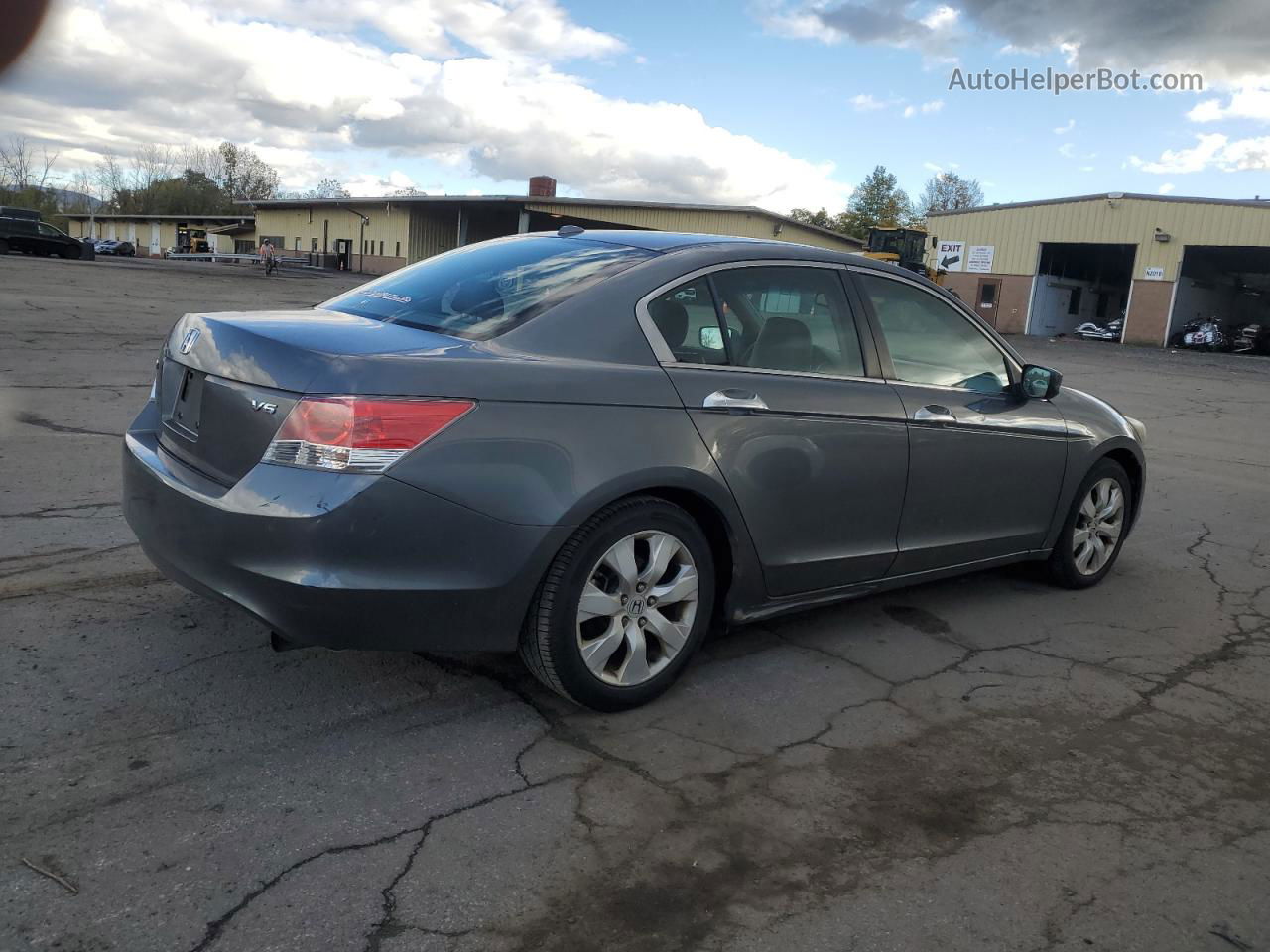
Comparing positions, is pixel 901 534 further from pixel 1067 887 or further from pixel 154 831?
pixel 154 831

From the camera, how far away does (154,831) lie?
263 centimetres

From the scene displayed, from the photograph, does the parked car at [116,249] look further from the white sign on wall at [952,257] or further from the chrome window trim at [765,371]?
the chrome window trim at [765,371]

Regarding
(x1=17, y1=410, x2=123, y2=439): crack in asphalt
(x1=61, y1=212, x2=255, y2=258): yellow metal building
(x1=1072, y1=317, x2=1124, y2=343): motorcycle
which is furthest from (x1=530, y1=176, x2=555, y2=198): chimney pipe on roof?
(x1=17, y1=410, x2=123, y2=439): crack in asphalt

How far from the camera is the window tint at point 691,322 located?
11.9 ft

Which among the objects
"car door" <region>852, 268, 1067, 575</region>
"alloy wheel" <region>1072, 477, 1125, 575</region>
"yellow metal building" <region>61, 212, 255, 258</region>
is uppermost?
"yellow metal building" <region>61, 212, 255, 258</region>

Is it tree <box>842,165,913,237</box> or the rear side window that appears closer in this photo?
the rear side window

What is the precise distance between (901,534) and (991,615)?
0.95 meters

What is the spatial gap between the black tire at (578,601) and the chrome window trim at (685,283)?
524 mm

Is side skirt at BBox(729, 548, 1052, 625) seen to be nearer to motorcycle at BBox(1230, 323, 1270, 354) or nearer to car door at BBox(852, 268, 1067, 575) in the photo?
car door at BBox(852, 268, 1067, 575)

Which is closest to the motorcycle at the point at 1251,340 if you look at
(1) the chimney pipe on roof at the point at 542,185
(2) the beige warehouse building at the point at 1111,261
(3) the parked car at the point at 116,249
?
(2) the beige warehouse building at the point at 1111,261

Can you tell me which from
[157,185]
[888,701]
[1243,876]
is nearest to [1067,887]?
[1243,876]

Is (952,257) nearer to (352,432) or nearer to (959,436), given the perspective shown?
(959,436)

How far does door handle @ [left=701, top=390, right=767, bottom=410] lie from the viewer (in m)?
3.59

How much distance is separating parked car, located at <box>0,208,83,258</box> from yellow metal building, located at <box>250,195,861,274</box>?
16807 mm
